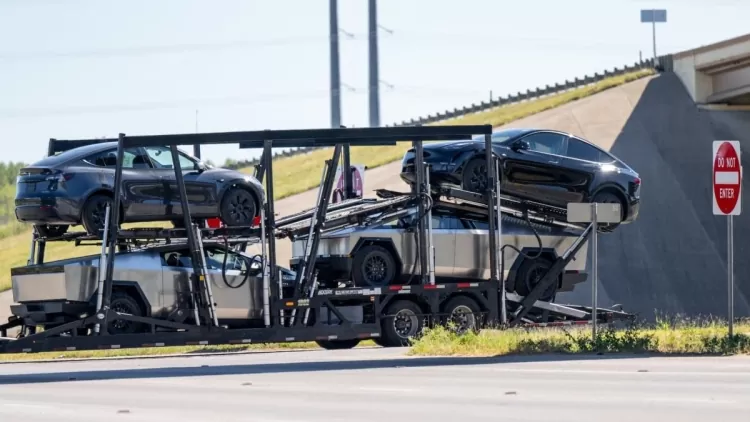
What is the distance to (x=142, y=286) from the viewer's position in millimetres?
18984

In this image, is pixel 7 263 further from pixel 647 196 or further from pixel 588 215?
pixel 588 215

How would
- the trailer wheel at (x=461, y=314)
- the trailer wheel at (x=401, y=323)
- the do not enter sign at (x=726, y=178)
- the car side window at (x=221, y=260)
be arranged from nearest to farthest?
the do not enter sign at (x=726, y=178), the car side window at (x=221, y=260), the trailer wheel at (x=401, y=323), the trailer wheel at (x=461, y=314)

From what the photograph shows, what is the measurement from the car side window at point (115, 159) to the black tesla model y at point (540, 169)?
4847 millimetres

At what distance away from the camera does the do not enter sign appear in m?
19.2

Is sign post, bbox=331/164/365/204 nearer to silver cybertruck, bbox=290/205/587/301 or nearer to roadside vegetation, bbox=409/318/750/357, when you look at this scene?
silver cybertruck, bbox=290/205/587/301

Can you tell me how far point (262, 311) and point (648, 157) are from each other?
29072 mm

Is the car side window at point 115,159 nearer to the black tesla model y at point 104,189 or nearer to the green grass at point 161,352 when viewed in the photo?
the black tesla model y at point 104,189

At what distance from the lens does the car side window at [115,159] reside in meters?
19.2

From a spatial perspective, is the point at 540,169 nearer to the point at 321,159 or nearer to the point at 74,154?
the point at 74,154

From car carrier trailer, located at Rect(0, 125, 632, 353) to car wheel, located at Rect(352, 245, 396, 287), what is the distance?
1.33 ft

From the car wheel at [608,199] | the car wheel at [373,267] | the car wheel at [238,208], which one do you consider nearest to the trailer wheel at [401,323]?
the car wheel at [373,267]

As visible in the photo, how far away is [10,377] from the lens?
17672mm

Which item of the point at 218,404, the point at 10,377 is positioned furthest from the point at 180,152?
the point at 218,404

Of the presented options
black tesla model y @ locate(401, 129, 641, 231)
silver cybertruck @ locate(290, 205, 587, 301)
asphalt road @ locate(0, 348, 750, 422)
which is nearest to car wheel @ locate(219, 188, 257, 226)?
silver cybertruck @ locate(290, 205, 587, 301)
